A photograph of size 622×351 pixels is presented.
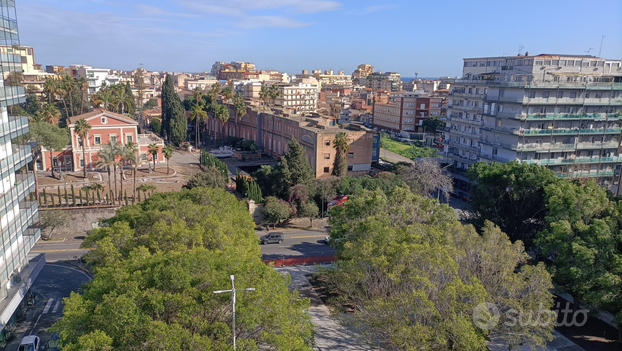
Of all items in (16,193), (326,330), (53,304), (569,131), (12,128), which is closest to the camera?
(12,128)

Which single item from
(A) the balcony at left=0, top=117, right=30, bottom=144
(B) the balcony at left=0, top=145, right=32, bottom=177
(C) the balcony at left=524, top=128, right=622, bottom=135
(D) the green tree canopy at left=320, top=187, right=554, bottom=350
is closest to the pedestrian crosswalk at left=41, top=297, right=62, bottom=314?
(B) the balcony at left=0, top=145, right=32, bottom=177

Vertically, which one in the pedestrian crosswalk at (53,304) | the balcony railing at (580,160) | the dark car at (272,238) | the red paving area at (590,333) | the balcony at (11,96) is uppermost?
the balcony at (11,96)

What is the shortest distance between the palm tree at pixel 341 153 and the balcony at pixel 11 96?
42446 mm

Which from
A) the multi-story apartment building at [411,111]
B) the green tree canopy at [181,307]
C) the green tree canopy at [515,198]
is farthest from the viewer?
the multi-story apartment building at [411,111]

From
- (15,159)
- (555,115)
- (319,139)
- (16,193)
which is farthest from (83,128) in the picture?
(555,115)

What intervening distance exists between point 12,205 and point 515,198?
4076 cm

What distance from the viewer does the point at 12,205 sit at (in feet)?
95.2

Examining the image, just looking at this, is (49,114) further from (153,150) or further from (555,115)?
(555,115)

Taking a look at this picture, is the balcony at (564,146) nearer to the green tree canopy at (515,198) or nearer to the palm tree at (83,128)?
the green tree canopy at (515,198)

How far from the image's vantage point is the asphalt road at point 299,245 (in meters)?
46.5

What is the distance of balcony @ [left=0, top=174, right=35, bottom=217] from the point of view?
27875mm

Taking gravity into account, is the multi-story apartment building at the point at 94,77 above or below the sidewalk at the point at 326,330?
above

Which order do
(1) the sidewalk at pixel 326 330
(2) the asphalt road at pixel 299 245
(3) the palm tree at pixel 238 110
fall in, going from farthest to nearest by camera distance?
(3) the palm tree at pixel 238 110 < (2) the asphalt road at pixel 299 245 < (1) the sidewalk at pixel 326 330

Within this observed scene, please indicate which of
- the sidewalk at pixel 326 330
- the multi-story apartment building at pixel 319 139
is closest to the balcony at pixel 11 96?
the sidewalk at pixel 326 330
